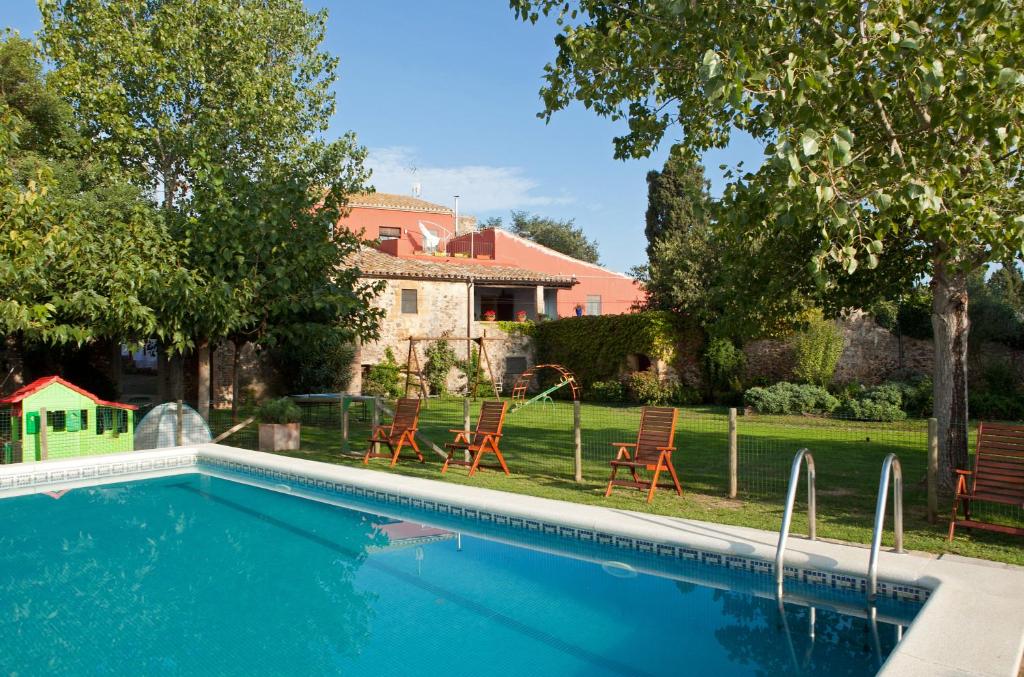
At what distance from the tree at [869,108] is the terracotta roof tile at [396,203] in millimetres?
29517

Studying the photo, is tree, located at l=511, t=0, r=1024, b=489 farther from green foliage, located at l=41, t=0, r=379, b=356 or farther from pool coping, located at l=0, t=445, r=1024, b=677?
green foliage, located at l=41, t=0, r=379, b=356

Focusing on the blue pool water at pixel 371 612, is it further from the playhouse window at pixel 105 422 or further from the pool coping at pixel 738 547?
the playhouse window at pixel 105 422

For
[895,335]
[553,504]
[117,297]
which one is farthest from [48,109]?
[895,335]

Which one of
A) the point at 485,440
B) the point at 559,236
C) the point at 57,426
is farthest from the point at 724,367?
the point at 559,236

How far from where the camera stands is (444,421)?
17.6 m

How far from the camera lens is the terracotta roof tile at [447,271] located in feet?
86.2

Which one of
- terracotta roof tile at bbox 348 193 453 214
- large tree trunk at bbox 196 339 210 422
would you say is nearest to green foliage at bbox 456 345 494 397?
large tree trunk at bbox 196 339 210 422

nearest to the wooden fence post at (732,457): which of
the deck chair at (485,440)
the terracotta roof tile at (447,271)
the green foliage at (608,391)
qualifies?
the deck chair at (485,440)

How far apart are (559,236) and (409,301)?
32714 mm

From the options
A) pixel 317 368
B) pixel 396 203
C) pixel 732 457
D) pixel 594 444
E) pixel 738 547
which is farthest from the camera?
pixel 396 203

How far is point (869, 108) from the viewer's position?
7.68 metres

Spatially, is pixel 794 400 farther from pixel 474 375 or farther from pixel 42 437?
pixel 42 437

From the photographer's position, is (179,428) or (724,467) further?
(179,428)

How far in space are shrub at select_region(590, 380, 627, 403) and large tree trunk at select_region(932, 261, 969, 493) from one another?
15.9 metres
